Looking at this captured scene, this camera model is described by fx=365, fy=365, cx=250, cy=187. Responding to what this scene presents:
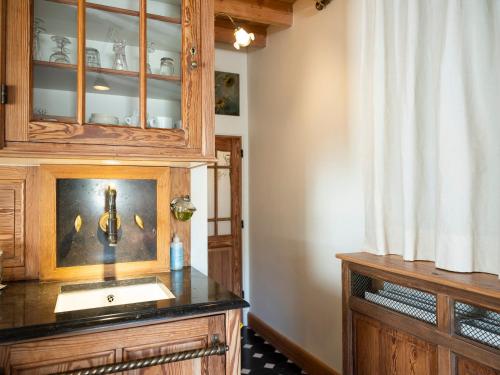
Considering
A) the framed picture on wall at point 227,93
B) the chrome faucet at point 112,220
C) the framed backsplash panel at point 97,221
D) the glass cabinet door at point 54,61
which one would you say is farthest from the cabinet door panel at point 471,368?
the framed picture on wall at point 227,93

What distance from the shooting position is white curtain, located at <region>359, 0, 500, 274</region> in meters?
1.52

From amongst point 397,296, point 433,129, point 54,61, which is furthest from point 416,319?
point 54,61

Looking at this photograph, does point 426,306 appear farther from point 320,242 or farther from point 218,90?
point 218,90

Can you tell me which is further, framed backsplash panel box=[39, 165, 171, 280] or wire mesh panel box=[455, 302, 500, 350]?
framed backsplash panel box=[39, 165, 171, 280]

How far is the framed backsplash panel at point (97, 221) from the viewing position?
1.68 metres

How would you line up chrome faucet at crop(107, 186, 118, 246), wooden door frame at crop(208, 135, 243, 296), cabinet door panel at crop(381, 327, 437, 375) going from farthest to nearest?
wooden door frame at crop(208, 135, 243, 296)
chrome faucet at crop(107, 186, 118, 246)
cabinet door panel at crop(381, 327, 437, 375)

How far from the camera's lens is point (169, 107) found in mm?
1620

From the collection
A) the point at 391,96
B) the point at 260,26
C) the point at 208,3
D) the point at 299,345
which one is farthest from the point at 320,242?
the point at 260,26

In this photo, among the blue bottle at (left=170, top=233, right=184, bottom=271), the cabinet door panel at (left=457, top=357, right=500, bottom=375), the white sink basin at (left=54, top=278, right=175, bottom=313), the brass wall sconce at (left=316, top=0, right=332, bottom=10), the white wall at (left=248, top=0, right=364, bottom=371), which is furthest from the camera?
the brass wall sconce at (left=316, top=0, right=332, bottom=10)

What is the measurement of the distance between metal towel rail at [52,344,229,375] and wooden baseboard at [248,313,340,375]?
5.19 ft

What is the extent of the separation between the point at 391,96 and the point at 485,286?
111 centimetres

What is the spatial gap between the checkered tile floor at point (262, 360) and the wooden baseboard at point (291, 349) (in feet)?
0.14

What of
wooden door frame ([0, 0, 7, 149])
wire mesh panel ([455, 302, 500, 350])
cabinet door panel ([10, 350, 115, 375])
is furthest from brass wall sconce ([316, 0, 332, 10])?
cabinet door panel ([10, 350, 115, 375])

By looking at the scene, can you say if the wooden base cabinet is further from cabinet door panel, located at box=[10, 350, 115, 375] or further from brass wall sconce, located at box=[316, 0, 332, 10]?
brass wall sconce, located at box=[316, 0, 332, 10]
